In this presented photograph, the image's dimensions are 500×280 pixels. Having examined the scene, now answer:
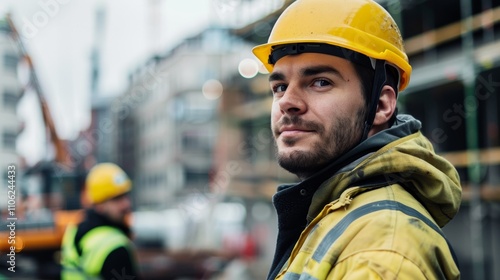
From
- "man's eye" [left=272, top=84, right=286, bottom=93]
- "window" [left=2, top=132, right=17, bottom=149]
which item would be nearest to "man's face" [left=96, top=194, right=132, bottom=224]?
"window" [left=2, top=132, right=17, bottom=149]

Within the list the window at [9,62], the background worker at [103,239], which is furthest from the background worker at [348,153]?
the window at [9,62]

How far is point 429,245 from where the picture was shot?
1.33 m

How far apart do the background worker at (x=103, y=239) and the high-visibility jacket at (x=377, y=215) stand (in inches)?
99.0

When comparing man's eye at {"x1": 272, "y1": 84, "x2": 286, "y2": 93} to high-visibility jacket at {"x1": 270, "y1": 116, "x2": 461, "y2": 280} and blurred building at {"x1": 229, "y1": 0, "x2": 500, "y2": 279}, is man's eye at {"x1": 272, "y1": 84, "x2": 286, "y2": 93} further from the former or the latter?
blurred building at {"x1": 229, "y1": 0, "x2": 500, "y2": 279}

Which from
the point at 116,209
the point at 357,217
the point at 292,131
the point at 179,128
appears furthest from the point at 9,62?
the point at 179,128

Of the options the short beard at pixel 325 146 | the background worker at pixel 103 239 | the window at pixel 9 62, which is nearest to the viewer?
the short beard at pixel 325 146

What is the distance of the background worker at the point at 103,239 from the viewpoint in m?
4.01

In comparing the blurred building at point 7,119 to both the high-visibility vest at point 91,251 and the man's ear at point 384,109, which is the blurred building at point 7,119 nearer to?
the high-visibility vest at point 91,251

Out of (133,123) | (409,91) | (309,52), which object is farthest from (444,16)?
(133,123)

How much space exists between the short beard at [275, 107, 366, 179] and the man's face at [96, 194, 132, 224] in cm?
319

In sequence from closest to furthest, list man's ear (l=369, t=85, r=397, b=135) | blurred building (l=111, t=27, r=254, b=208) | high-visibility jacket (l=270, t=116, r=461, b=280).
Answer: high-visibility jacket (l=270, t=116, r=461, b=280) → man's ear (l=369, t=85, r=397, b=135) → blurred building (l=111, t=27, r=254, b=208)

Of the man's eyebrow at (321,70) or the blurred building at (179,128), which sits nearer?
the man's eyebrow at (321,70)

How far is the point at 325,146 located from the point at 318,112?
0.09 m

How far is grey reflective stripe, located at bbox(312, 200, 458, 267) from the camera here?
1.37 meters
